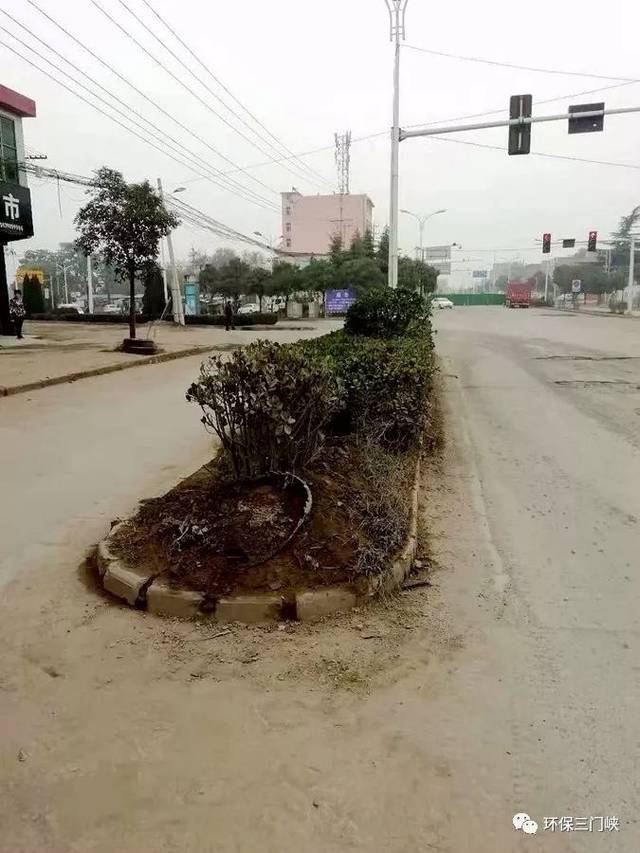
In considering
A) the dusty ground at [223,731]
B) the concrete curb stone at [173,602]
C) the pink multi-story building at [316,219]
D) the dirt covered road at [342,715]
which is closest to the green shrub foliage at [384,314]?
the dirt covered road at [342,715]

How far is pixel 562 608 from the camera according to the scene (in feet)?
11.9

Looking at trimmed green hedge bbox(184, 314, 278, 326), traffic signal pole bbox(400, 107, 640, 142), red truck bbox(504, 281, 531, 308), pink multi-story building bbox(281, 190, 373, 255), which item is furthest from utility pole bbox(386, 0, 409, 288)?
pink multi-story building bbox(281, 190, 373, 255)

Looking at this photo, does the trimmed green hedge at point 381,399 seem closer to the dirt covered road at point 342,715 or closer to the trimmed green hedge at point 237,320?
the dirt covered road at point 342,715

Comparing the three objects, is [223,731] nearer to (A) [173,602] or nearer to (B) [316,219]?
(A) [173,602]

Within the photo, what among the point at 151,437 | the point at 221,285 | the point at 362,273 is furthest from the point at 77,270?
the point at 151,437

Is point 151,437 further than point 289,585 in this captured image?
Yes

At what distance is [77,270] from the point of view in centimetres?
11506

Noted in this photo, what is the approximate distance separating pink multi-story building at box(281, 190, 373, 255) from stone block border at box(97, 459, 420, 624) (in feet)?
286

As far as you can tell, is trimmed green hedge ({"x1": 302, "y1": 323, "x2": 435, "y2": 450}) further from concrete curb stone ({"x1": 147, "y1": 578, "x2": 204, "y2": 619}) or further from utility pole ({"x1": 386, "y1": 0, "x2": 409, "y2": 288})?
utility pole ({"x1": 386, "y1": 0, "x2": 409, "y2": 288})

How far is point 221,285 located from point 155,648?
45.5 meters

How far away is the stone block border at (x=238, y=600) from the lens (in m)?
3.42

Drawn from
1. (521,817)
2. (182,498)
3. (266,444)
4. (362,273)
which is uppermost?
(362,273)

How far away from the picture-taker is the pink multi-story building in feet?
290

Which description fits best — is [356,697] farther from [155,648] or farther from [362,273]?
[362,273]
